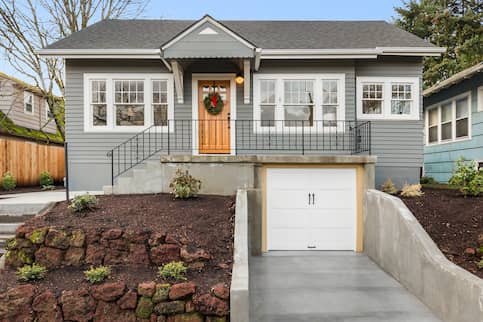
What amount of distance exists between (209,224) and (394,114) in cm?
655

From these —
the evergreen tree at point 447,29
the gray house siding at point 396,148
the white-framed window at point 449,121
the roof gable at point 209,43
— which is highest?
the evergreen tree at point 447,29

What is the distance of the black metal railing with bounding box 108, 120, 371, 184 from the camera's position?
348 inches

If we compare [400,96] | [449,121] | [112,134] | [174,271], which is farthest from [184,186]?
[449,121]

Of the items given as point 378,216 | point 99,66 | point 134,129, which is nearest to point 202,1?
point 99,66

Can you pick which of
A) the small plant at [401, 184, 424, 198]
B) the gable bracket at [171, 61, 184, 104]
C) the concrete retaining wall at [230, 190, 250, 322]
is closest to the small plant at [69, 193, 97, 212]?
the concrete retaining wall at [230, 190, 250, 322]

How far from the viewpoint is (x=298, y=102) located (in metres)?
8.93

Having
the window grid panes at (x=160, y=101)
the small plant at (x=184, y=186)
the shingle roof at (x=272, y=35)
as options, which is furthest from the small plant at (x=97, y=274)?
the shingle roof at (x=272, y=35)

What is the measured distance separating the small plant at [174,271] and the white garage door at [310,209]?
3.36m

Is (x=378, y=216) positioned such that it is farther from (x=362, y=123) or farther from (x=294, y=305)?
(x=362, y=123)

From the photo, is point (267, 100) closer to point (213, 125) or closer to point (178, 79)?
point (213, 125)

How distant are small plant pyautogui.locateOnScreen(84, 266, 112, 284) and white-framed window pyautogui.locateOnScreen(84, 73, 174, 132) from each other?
5.28 meters

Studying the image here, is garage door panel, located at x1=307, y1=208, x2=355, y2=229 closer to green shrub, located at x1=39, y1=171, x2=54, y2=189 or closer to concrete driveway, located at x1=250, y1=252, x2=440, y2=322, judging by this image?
concrete driveway, located at x1=250, y1=252, x2=440, y2=322

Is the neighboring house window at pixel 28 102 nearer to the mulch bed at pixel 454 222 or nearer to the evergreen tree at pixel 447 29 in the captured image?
the mulch bed at pixel 454 222

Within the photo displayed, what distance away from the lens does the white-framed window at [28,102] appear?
1706cm
